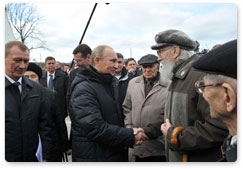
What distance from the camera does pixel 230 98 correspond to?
985 millimetres

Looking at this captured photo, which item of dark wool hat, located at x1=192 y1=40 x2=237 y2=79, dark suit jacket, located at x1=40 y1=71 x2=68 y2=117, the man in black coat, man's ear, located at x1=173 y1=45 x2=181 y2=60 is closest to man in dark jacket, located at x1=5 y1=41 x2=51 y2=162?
the man in black coat

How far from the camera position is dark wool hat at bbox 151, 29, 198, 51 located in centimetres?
145

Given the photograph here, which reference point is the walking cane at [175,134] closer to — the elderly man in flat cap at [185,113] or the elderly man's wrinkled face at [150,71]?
the elderly man in flat cap at [185,113]

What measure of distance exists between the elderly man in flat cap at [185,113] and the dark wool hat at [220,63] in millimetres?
175

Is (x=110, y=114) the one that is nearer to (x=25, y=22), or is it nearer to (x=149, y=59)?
(x=149, y=59)

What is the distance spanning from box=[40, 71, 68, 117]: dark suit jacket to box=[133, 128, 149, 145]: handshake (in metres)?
0.49

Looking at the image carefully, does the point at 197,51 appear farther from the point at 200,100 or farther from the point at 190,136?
the point at 190,136

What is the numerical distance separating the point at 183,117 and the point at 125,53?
46 cm

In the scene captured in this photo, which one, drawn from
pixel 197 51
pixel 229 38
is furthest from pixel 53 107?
pixel 229 38

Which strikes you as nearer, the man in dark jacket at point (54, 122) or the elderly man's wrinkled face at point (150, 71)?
the man in dark jacket at point (54, 122)

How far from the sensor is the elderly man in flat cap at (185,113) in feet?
4.04

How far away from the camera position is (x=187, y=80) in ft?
4.34

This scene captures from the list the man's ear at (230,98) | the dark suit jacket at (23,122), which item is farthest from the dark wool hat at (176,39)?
the dark suit jacket at (23,122)

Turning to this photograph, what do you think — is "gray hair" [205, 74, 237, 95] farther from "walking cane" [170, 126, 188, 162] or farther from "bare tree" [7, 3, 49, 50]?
"bare tree" [7, 3, 49, 50]
